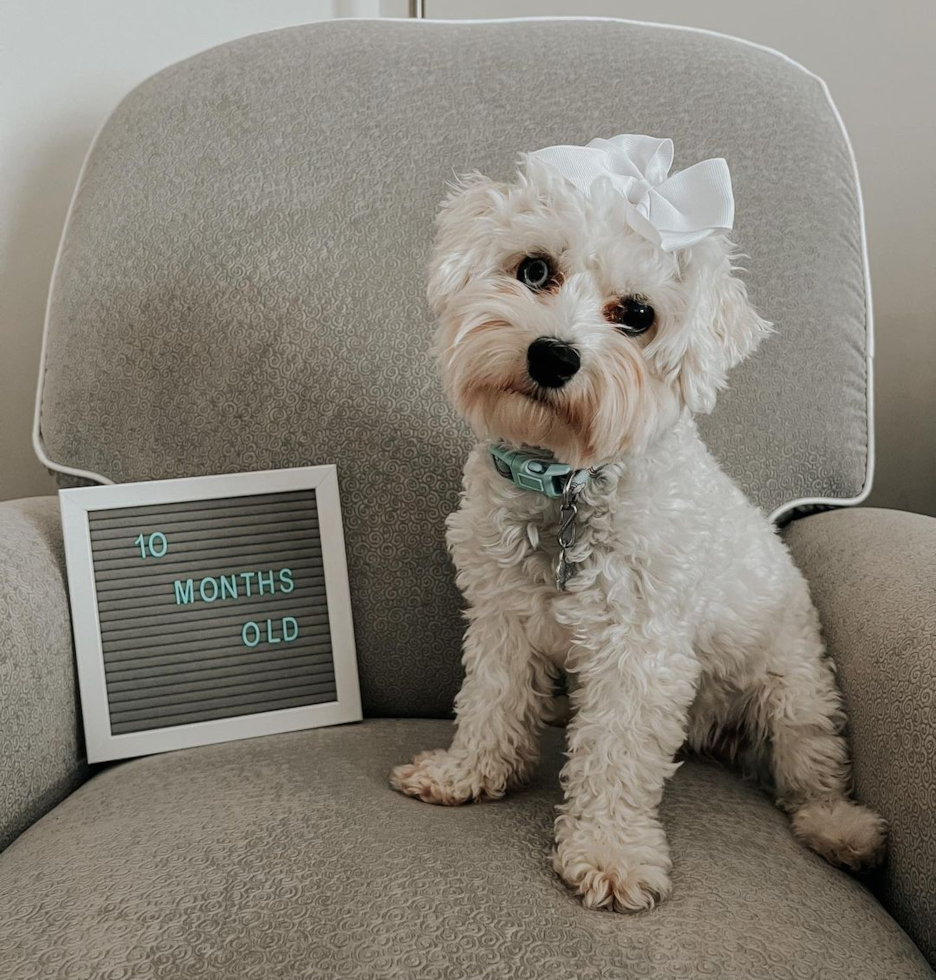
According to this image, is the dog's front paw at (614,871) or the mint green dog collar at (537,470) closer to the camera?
the dog's front paw at (614,871)

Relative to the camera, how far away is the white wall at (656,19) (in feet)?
4.61

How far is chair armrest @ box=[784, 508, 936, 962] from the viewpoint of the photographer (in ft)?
2.86

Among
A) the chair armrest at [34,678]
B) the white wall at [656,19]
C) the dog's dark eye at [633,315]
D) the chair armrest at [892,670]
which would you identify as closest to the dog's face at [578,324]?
the dog's dark eye at [633,315]

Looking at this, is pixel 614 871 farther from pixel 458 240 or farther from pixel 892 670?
pixel 458 240

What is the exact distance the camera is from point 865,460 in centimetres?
131

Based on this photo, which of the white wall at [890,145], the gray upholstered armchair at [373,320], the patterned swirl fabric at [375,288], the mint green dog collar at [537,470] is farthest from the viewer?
the white wall at [890,145]

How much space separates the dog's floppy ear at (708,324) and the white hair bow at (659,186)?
29 millimetres

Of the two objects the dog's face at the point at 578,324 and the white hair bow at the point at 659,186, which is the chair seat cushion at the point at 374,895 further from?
the white hair bow at the point at 659,186

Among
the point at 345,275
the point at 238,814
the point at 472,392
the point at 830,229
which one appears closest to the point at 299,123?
the point at 345,275

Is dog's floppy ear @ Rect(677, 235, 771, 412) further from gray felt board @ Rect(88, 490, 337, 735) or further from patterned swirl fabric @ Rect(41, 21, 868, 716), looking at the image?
gray felt board @ Rect(88, 490, 337, 735)

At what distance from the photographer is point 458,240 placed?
964 millimetres

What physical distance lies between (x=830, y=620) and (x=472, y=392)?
547mm

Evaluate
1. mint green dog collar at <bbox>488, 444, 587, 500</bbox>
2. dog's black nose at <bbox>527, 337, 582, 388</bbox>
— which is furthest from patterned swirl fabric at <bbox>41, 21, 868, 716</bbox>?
dog's black nose at <bbox>527, 337, 582, 388</bbox>

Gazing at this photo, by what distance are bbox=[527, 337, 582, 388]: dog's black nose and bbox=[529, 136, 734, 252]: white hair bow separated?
0.15 meters
